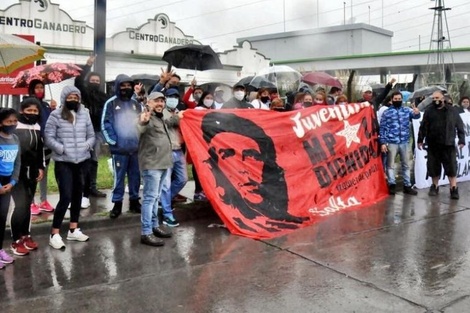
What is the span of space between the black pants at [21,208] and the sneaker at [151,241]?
113cm

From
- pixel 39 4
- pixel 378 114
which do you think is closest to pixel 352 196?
pixel 378 114

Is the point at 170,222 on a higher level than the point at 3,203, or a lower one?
lower

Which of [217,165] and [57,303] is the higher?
[217,165]

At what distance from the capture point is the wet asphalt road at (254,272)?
11.7ft

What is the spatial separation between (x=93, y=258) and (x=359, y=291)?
2.45 meters

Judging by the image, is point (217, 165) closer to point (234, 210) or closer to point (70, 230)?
point (234, 210)

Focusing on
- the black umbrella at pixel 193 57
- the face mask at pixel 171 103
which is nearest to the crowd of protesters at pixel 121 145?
the face mask at pixel 171 103

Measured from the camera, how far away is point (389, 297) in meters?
3.67

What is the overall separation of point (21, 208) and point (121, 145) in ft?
4.68

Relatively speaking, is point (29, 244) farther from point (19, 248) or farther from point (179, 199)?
point (179, 199)

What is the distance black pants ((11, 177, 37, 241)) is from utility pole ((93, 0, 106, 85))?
2.34 metres

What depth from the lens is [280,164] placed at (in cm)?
628

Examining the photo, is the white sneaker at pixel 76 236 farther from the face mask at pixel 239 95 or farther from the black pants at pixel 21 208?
the face mask at pixel 239 95

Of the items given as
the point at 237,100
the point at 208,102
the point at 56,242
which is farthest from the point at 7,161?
the point at 237,100
